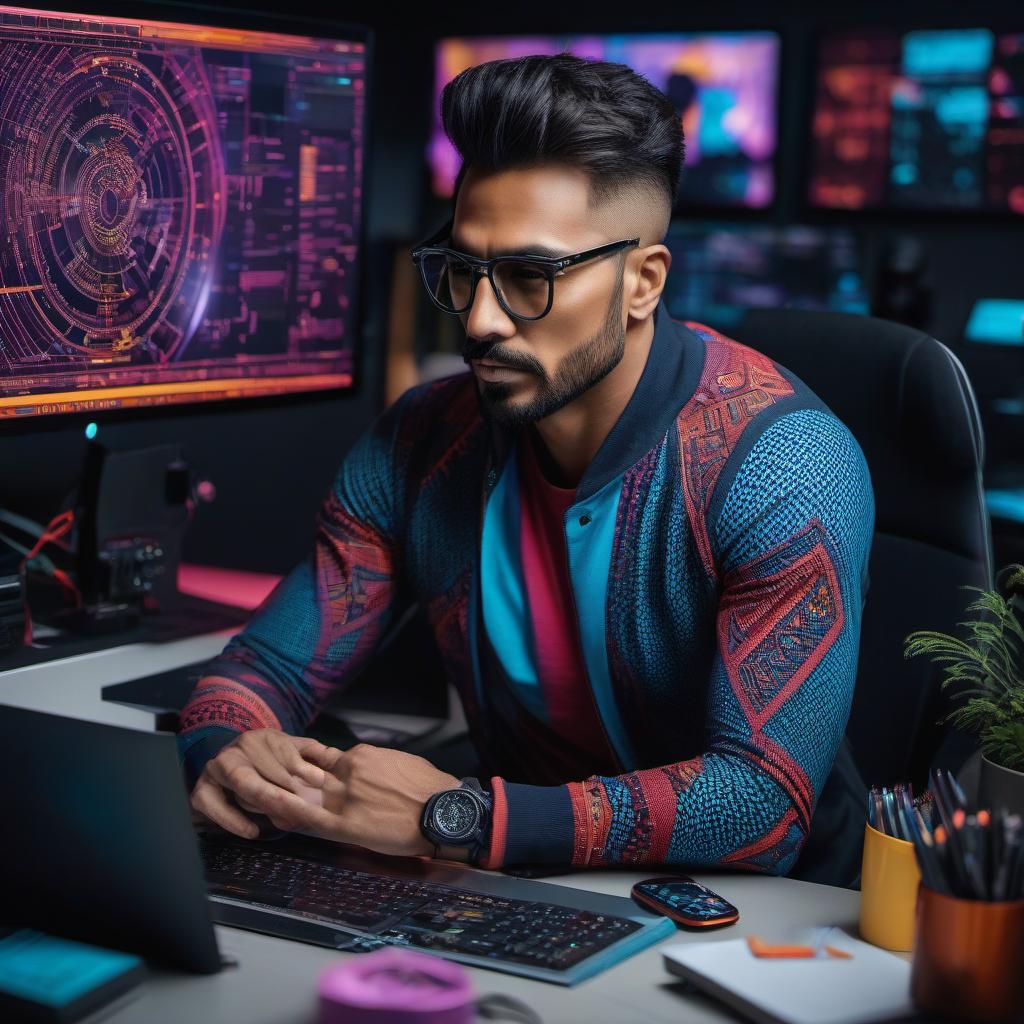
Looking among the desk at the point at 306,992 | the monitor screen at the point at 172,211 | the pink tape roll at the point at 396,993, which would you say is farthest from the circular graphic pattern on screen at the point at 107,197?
the pink tape roll at the point at 396,993

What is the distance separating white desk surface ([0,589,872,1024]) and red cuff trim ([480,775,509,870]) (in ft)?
0.19

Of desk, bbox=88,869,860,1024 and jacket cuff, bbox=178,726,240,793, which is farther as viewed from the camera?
jacket cuff, bbox=178,726,240,793

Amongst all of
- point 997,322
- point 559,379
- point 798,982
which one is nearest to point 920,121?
point 997,322

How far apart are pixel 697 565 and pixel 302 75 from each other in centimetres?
81

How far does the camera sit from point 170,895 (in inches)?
35.0

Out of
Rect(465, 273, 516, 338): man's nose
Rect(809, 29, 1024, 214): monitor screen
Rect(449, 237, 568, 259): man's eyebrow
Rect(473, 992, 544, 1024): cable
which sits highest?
Rect(809, 29, 1024, 214): monitor screen

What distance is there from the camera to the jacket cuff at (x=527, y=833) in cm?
111

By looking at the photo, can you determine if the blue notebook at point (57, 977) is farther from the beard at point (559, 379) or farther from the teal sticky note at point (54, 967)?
the beard at point (559, 379)

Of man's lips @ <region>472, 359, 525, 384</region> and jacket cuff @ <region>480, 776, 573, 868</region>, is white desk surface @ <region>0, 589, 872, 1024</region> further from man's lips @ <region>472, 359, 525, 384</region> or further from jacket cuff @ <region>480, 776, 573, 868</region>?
man's lips @ <region>472, 359, 525, 384</region>

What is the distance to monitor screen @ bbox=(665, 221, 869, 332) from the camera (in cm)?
329

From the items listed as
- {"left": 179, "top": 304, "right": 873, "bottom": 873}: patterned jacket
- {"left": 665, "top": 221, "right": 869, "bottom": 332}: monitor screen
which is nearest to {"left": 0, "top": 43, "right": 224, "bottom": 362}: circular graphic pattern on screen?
{"left": 179, "top": 304, "right": 873, "bottom": 873}: patterned jacket

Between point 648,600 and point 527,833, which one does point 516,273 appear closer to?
point 648,600

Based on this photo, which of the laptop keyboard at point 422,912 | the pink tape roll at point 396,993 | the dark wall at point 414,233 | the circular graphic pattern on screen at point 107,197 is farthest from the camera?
the dark wall at point 414,233

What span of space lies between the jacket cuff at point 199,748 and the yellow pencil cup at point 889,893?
23.0 inches
